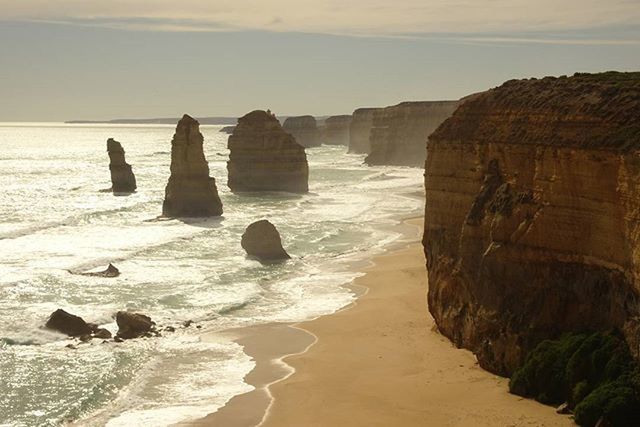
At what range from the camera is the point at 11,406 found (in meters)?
25.5

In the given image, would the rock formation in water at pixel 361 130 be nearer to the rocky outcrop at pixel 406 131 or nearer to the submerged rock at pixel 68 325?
the rocky outcrop at pixel 406 131

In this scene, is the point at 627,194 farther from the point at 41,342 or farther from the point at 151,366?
the point at 41,342

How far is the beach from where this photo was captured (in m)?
23.0

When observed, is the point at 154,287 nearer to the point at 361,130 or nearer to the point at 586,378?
the point at 586,378

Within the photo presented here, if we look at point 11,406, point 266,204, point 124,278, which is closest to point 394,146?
point 266,204

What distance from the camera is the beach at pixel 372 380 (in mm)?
23031

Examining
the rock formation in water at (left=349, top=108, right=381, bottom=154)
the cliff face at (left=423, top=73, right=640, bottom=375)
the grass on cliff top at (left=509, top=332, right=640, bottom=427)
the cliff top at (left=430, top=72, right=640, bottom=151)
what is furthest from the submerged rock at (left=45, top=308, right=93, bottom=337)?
the rock formation in water at (left=349, top=108, right=381, bottom=154)

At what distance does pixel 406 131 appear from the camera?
134000mm

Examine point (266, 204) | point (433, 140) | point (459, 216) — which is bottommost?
point (266, 204)

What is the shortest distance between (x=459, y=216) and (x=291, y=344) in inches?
289

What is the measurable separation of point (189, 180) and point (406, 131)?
70766 millimetres

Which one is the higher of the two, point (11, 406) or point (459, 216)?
point (459, 216)

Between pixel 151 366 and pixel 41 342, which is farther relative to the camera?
pixel 41 342

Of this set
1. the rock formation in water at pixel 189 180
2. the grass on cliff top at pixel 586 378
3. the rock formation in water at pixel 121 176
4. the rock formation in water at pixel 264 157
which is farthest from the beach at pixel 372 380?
the rock formation in water at pixel 121 176
